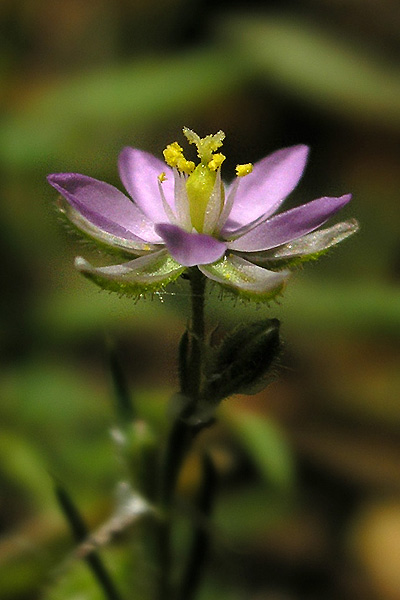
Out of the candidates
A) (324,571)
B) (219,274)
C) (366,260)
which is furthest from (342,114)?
(219,274)

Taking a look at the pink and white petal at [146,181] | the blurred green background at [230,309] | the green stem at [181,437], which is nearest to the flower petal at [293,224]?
the green stem at [181,437]

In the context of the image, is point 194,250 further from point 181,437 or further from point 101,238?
point 181,437

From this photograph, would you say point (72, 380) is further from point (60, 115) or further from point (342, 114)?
point (342, 114)

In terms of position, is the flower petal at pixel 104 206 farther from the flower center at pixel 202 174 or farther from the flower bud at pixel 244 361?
the flower bud at pixel 244 361

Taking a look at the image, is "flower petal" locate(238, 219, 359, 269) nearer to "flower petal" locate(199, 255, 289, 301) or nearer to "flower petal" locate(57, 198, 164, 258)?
"flower petal" locate(199, 255, 289, 301)

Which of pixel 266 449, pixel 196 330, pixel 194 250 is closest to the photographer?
pixel 194 250

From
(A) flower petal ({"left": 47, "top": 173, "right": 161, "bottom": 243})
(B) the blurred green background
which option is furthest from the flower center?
(B) the blurred green background

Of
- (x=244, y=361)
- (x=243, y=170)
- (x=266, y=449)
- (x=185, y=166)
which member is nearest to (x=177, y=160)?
(x=185, y=166)
